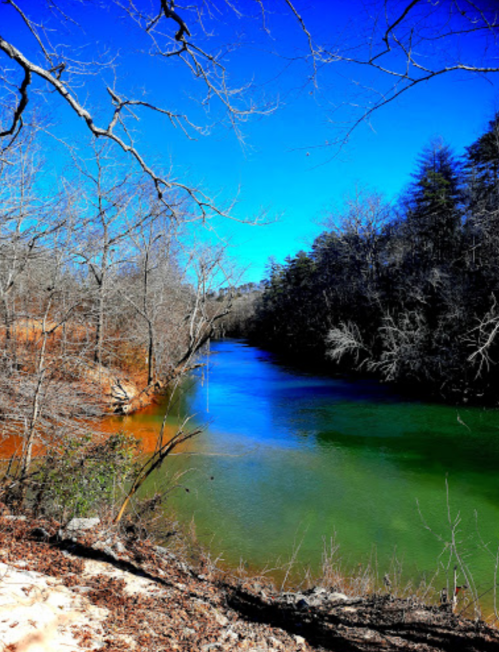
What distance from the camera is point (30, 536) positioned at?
378 centimetres

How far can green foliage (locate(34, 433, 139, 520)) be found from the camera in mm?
4801

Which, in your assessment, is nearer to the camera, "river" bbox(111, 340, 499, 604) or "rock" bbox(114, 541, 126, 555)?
"rock" bbox(114, 541, 126, 555)

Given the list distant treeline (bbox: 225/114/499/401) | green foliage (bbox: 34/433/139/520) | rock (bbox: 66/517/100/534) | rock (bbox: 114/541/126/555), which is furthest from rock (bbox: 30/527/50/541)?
distant treeline (bbox: 225/114/499/401)

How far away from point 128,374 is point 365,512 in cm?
1101

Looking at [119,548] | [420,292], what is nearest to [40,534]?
[119,548]

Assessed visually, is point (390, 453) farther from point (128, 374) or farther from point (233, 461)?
point (128, 374)

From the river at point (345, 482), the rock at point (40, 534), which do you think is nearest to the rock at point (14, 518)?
the rock at point (40, 534)

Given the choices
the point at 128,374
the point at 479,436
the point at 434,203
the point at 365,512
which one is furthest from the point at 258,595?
the point at 434,203

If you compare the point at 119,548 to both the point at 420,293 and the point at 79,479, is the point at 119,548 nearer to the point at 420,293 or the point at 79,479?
the point at 79,479

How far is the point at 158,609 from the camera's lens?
2949 mm

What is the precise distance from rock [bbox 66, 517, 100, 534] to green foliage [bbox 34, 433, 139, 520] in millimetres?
145

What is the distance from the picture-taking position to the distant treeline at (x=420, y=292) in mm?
16766

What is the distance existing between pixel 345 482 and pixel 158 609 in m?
7.04

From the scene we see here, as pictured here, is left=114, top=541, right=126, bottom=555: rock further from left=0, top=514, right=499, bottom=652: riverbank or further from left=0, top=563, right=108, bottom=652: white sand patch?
left=0, top=563, right=108, bottom=652: white sand patch
